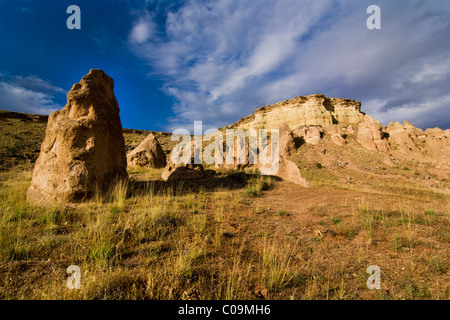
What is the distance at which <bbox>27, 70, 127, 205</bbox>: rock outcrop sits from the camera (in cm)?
521

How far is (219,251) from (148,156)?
11630 mm

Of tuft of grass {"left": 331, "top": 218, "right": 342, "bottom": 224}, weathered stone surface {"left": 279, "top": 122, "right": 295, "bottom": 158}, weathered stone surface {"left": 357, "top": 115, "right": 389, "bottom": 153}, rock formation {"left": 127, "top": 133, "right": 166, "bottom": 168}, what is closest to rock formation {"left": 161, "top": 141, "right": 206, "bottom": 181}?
rock formation {"left": 127, "top": 133, "right": 166, "bottom": 168}

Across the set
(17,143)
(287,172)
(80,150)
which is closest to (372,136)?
(287,172)

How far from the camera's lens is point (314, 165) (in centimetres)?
1603

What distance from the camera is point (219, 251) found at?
10.5 ft

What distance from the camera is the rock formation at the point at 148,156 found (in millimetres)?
13133

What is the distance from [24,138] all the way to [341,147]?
3248 cm

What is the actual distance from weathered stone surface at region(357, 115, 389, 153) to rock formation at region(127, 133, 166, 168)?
1840cm

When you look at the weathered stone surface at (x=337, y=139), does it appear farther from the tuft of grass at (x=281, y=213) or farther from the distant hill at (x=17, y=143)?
the distant hill at (x=17, y=143)

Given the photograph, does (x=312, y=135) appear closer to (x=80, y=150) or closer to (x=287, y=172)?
(x=287, y=172)

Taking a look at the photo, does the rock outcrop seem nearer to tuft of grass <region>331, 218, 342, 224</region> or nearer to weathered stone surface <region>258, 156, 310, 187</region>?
tuft of grass <region>331, 218, 342, 224</region>

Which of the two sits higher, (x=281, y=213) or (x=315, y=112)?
(x=315, y=112)
